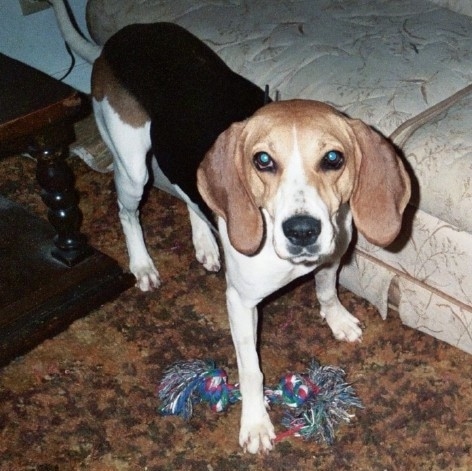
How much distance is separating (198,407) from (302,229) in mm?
899

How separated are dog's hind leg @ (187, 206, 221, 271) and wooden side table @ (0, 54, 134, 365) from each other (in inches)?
11.3

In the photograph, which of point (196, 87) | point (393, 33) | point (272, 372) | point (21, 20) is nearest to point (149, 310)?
point (272, 372)

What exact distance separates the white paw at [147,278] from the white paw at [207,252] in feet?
0.62

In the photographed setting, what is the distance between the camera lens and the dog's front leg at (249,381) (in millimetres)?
2326

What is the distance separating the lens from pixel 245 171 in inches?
80.7

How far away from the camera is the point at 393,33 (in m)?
2.79

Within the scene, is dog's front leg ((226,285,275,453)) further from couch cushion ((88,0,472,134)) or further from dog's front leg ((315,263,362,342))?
couch cushion ((88,0,472,134))

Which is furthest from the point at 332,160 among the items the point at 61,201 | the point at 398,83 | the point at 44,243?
the point at 44,243

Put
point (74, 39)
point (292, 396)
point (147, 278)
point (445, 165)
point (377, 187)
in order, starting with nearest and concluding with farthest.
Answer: point (377, 187), point (445, 165), point (292, 396), point (147, 278), point (74, 39)

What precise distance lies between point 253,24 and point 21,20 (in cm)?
136

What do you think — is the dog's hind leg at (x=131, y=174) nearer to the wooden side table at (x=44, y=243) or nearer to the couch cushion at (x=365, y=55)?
the wooden side table at (x=44, y=243)

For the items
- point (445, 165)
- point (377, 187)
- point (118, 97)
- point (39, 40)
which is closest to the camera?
point (377, 187)

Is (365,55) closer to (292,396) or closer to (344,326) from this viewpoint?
(344,326)

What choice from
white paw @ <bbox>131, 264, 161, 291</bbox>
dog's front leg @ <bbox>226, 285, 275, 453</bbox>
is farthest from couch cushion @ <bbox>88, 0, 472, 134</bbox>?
white paw @ <bbox>131, 264, 161, 291</bbox>
